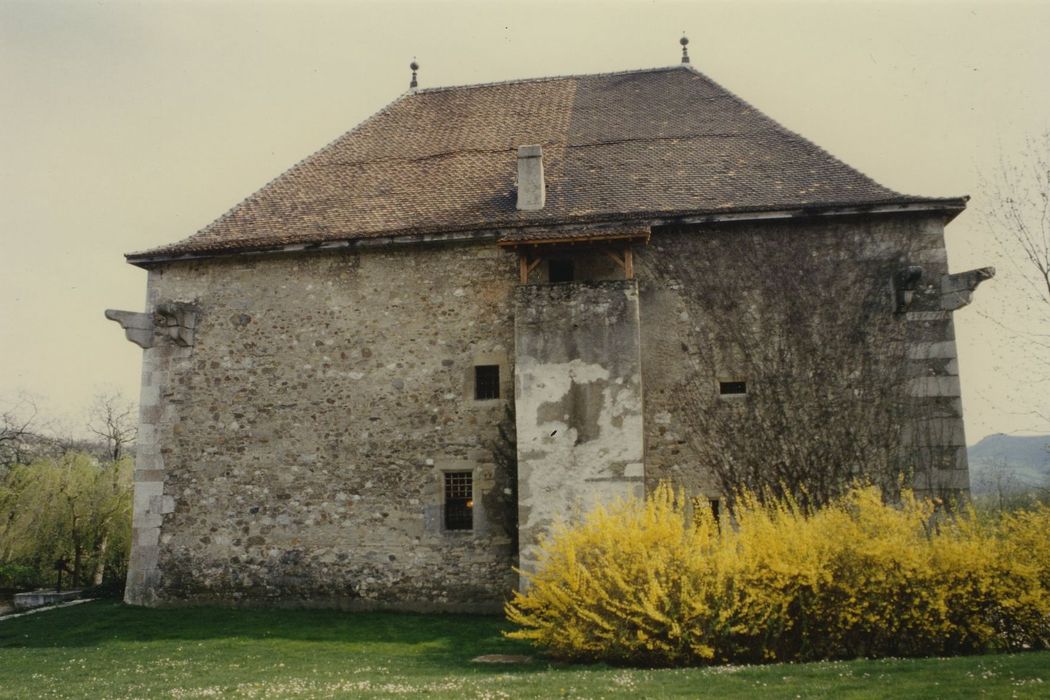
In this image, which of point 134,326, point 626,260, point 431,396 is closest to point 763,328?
point 626,260

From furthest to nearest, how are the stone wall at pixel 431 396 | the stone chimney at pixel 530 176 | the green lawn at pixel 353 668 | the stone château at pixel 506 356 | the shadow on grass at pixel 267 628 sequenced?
the stone chimney at pixel 530 176 < the stone château at pixel 506 356 < the stone wall at pixel 431 396 < the shadow on grass at pixel 267 628 < the green lawn at pixel 353 668

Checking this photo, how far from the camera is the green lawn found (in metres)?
6.76

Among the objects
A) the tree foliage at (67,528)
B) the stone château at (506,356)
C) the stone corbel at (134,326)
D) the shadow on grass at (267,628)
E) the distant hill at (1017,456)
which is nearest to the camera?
the shadow on grass at (267,628)

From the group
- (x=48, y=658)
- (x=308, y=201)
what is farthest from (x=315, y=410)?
(x=48, y=658)

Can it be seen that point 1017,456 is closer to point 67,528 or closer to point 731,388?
point 731,388

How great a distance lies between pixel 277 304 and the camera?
14.0m

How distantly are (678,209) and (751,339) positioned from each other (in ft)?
7.79

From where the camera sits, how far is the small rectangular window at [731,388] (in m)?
12.4

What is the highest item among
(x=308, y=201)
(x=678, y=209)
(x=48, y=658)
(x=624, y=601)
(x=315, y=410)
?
(x=308, y=201)

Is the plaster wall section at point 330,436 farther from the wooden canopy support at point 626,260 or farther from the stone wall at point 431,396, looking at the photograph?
the wooden canopy support at point 626,260

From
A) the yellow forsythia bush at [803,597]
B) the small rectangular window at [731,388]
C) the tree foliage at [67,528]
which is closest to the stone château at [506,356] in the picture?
the small rectangular window at [731,388]

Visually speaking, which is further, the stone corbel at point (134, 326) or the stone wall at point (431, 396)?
the stone corbel at point (134, 326)

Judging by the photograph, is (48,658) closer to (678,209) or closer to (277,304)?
(277,304)

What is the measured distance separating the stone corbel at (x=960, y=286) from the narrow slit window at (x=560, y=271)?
5708 millimetres
